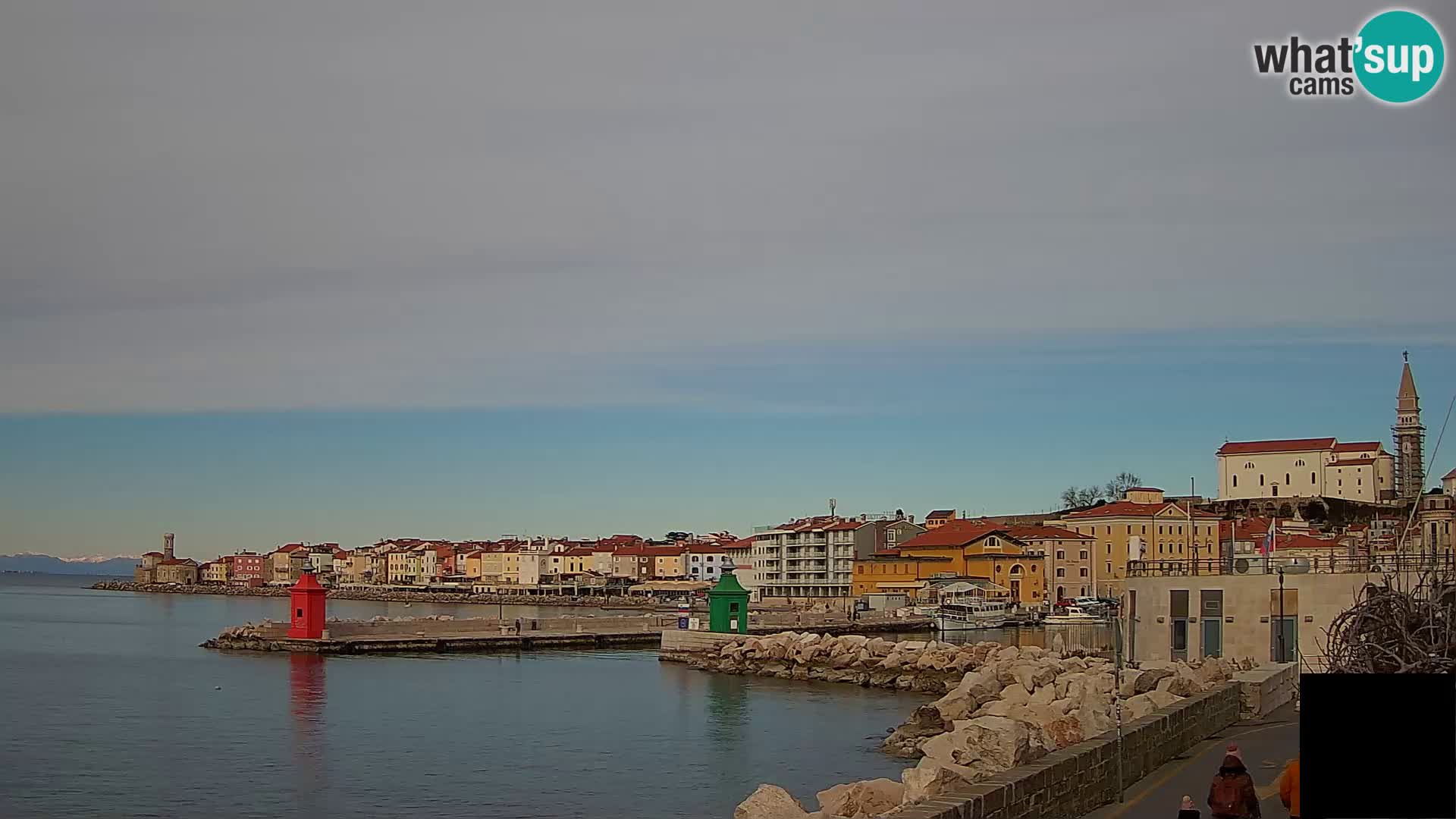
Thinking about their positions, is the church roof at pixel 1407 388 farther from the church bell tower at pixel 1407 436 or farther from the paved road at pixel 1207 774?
the paved road at pixel 1207 774

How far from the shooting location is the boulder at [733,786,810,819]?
55.1 ft

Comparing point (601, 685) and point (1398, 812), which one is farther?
point (601, 685)

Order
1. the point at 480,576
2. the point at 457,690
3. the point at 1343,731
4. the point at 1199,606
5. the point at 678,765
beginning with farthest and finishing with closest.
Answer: the point at 480,576 → the point at 457,690 → the point at 1199,606 → the point at 678,765 → the point at 1343,731

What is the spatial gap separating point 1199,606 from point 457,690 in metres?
24.2

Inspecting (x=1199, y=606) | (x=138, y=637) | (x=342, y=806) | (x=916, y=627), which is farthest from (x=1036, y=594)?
(x=342, y=806)

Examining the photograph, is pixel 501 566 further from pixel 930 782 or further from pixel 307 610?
pixel 930 782

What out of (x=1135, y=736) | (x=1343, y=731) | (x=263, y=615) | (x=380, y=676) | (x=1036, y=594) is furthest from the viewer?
(x=263, y=615)

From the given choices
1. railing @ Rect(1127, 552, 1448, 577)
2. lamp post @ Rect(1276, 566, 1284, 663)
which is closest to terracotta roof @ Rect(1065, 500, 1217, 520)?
railing @ Rect(1127, 552, 1448, 577)

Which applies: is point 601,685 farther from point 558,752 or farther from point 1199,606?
point 1199,606

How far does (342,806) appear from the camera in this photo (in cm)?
2469

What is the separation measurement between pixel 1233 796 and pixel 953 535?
312ft

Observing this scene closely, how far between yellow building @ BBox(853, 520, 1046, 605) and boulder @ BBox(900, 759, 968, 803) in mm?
85885

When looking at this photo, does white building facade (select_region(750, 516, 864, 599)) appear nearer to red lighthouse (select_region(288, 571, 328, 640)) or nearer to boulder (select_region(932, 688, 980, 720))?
red lighthouse (select_region(288, 571, 328, 640))

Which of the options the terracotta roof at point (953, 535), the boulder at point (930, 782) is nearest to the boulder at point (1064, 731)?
the boulder at point (930, 782)
